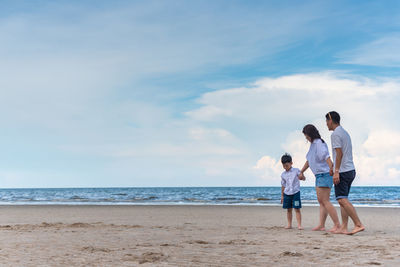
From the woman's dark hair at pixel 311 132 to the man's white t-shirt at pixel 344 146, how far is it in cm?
61

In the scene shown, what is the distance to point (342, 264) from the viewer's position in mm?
4059

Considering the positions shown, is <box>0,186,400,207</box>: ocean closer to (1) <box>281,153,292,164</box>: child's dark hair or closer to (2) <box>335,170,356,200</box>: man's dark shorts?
(1) <box>281,153,292,164</box>: child's dark hair

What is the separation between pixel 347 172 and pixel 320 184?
2.48ft

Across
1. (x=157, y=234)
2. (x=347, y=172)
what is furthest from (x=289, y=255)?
(x=157, y=234)

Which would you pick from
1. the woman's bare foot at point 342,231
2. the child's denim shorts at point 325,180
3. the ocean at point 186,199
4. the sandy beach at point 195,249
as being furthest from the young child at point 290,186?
the ocean at point 186,199

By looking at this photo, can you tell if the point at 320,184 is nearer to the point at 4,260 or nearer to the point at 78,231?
the point at 78,231

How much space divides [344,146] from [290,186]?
1.72m

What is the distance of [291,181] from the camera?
7555 mm

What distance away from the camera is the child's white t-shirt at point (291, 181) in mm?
7526

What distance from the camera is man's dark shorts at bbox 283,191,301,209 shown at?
24.7ft

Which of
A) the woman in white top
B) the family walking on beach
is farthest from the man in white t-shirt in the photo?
the woman in white top

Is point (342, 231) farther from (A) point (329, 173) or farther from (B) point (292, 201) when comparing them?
(B) point (292, 201)

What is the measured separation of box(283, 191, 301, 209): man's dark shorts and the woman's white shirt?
893 millimetres

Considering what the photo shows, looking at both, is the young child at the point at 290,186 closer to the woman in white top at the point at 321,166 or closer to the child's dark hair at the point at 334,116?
the woman in white top at the point at 321,166
